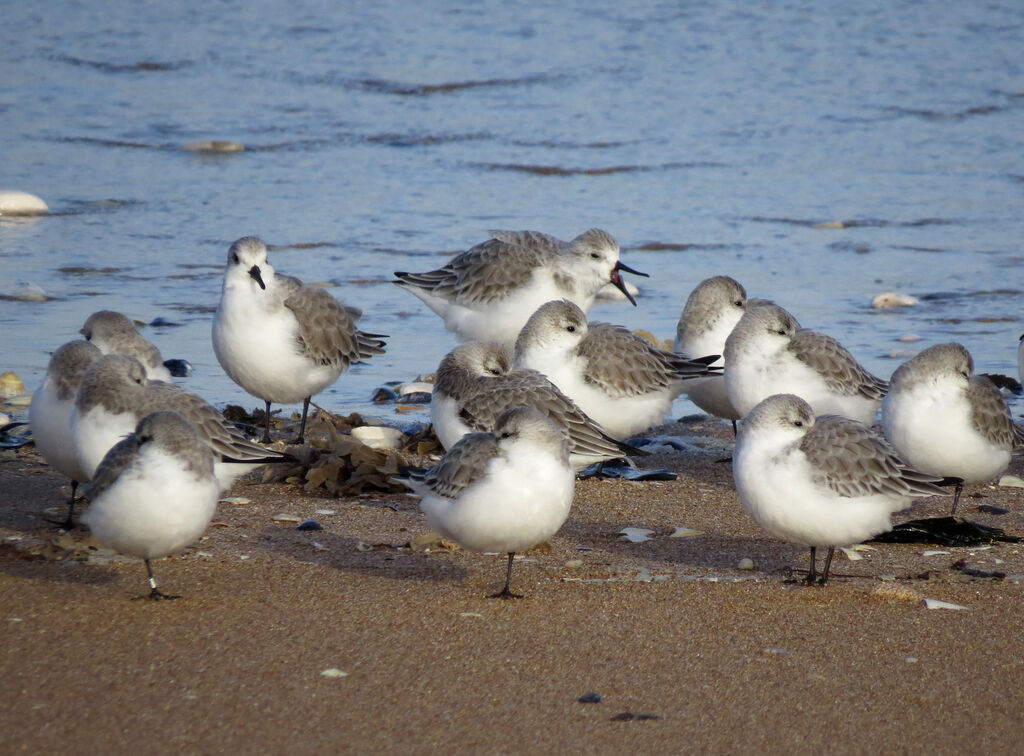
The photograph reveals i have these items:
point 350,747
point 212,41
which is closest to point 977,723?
point 350,747

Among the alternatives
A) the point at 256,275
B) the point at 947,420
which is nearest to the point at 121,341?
the point at 256,275

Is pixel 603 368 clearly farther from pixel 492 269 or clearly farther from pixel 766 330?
pixel 492 269

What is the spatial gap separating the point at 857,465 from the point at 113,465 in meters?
3.02

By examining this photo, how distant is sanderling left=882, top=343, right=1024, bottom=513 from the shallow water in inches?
115

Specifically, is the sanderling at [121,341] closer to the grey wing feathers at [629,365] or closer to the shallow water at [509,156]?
the shallow water at [509,156]

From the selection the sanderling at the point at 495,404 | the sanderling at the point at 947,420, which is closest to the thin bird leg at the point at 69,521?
the sanderling at the point at 495,404

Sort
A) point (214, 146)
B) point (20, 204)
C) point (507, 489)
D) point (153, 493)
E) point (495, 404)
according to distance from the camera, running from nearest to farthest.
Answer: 1. point (153, 493)
2. point (507, 489)
3. point (495, 404)
4. point (20, 204)
5. point (214, 146)

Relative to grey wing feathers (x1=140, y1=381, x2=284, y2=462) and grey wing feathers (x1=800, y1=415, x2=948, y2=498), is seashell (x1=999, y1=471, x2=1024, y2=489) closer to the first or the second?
grey wing feathers (x1=800, y1=415, x2=948, y2=498)

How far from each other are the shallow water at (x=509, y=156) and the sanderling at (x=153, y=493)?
4.07m

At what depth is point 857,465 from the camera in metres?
5.55

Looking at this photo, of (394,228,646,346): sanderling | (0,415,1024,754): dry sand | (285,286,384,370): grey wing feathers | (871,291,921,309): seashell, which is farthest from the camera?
(871,291,921,309): seashell

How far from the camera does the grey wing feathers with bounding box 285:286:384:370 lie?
8.32 metres

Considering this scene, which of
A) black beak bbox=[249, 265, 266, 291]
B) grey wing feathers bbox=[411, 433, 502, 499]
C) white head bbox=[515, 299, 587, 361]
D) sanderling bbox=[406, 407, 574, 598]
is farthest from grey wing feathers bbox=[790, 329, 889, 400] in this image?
black beak bbox=[249, 265, 266, 291]

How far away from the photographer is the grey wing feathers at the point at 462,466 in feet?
17.6
